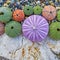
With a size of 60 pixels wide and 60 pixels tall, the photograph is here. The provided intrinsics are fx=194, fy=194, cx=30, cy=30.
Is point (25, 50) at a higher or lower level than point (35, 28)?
lower

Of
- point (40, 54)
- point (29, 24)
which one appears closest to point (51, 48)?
Answer: point (40, 54)

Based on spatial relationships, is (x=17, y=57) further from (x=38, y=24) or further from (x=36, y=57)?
(x=38, y=24)

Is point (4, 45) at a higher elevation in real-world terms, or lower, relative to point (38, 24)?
lower

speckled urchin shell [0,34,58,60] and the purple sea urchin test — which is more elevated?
the purple sea urchin test

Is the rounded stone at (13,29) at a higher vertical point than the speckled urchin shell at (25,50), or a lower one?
higher

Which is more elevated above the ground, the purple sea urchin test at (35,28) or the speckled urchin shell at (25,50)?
the purple sea urchin test at (35,28)

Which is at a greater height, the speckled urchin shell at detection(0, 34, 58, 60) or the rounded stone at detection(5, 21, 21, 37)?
the rounded stone at detection(5, 21, 21, 37)

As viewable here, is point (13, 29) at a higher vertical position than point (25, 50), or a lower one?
higher

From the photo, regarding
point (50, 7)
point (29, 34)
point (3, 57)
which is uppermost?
point (50, 7)

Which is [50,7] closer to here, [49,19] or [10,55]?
[49,19]
